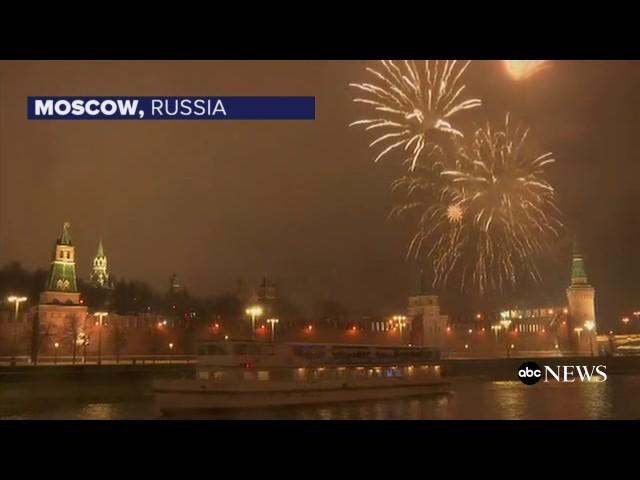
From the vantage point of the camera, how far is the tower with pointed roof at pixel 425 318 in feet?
172

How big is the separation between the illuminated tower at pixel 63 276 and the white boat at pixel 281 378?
24.4m

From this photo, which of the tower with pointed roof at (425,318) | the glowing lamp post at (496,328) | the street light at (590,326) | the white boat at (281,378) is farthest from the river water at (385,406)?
the street light at (590,326)

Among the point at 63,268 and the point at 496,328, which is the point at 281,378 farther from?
the point at 496,328

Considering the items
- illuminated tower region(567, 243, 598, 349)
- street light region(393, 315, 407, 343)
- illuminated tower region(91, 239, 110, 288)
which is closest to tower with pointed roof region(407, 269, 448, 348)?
street light region(393, 315, 407, 343)

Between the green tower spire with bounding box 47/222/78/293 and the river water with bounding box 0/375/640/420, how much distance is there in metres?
18.9

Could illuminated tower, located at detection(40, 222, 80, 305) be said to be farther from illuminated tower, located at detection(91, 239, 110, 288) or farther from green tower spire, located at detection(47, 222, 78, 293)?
illuminated tower, located at detection(91, 239, 110, 288)

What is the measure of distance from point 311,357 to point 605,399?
1035cm

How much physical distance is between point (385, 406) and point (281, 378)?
387 cm

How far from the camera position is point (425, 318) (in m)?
55.4

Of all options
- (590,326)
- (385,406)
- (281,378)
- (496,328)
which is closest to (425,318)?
(496,328)

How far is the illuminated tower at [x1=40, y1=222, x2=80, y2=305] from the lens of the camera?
42219 millimetres
